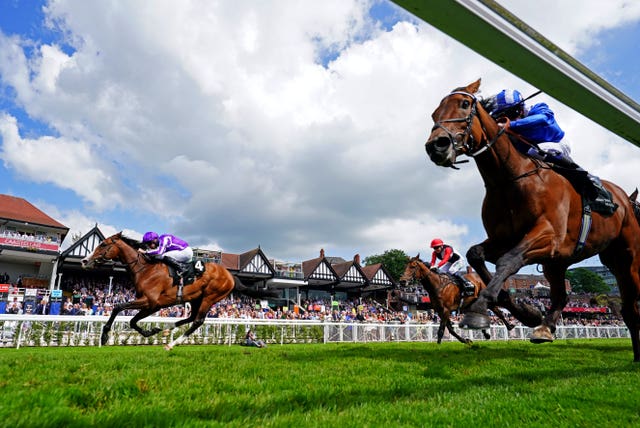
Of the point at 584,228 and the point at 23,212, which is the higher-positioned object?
the point at 23,212

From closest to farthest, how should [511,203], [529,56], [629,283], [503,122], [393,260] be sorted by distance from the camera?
[529,56], [511,203], [503,122], [629,283], [393,260]

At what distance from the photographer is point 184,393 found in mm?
3105

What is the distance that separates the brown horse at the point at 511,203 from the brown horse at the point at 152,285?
761cm

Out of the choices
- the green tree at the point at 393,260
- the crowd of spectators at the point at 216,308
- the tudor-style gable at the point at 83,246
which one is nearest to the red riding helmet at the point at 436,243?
the crowd of spectators at the point at 216,308

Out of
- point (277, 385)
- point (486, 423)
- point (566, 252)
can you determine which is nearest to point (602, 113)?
point (566, 252)

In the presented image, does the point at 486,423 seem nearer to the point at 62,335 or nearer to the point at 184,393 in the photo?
the point at 184,393

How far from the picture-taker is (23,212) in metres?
41.0

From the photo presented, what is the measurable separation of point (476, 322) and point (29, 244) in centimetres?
4212

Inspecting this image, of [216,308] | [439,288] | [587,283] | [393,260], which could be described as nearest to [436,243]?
[439,288]

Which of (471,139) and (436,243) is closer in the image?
(471,139)

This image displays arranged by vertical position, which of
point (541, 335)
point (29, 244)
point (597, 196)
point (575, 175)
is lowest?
point (541, 335)

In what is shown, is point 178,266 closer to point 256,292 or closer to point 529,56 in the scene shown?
point 256,292

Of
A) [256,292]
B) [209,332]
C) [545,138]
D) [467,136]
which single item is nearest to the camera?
[467,136]

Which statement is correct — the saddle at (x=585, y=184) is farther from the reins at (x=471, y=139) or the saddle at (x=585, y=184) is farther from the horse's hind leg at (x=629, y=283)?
the horse's hind leg at (x=629, y=283)
